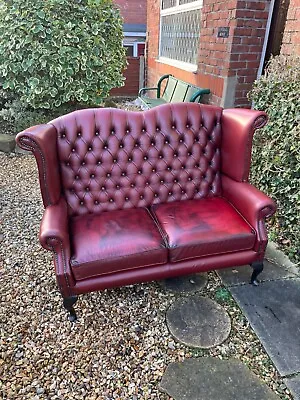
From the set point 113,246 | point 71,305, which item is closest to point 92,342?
point 71,305

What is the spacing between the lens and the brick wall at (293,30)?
115 inches

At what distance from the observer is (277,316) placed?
78.6 inches

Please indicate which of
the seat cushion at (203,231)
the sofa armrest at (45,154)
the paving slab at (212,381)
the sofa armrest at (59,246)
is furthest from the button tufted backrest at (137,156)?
the paving slab at (212,381)

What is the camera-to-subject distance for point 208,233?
202 cm

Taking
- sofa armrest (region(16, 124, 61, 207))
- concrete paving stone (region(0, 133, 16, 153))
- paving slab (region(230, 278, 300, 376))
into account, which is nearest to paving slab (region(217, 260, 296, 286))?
paving slab (region(230, 278, 300, 376))

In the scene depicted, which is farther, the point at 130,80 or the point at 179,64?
the point at 130,80

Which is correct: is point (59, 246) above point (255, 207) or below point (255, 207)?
below

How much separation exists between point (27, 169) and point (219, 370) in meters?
3.66

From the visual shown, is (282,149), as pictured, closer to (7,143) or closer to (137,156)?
(137,156)

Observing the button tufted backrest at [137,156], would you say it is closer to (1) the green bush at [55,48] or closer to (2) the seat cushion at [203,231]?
(2) the seat cushion at [203,231]

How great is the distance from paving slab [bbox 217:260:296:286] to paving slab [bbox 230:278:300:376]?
0.05 m

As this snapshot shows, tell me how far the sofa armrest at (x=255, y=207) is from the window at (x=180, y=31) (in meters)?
3.41

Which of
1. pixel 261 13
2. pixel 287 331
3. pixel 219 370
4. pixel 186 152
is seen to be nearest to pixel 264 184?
pixel 186 152

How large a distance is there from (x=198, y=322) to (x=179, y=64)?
4903mm
